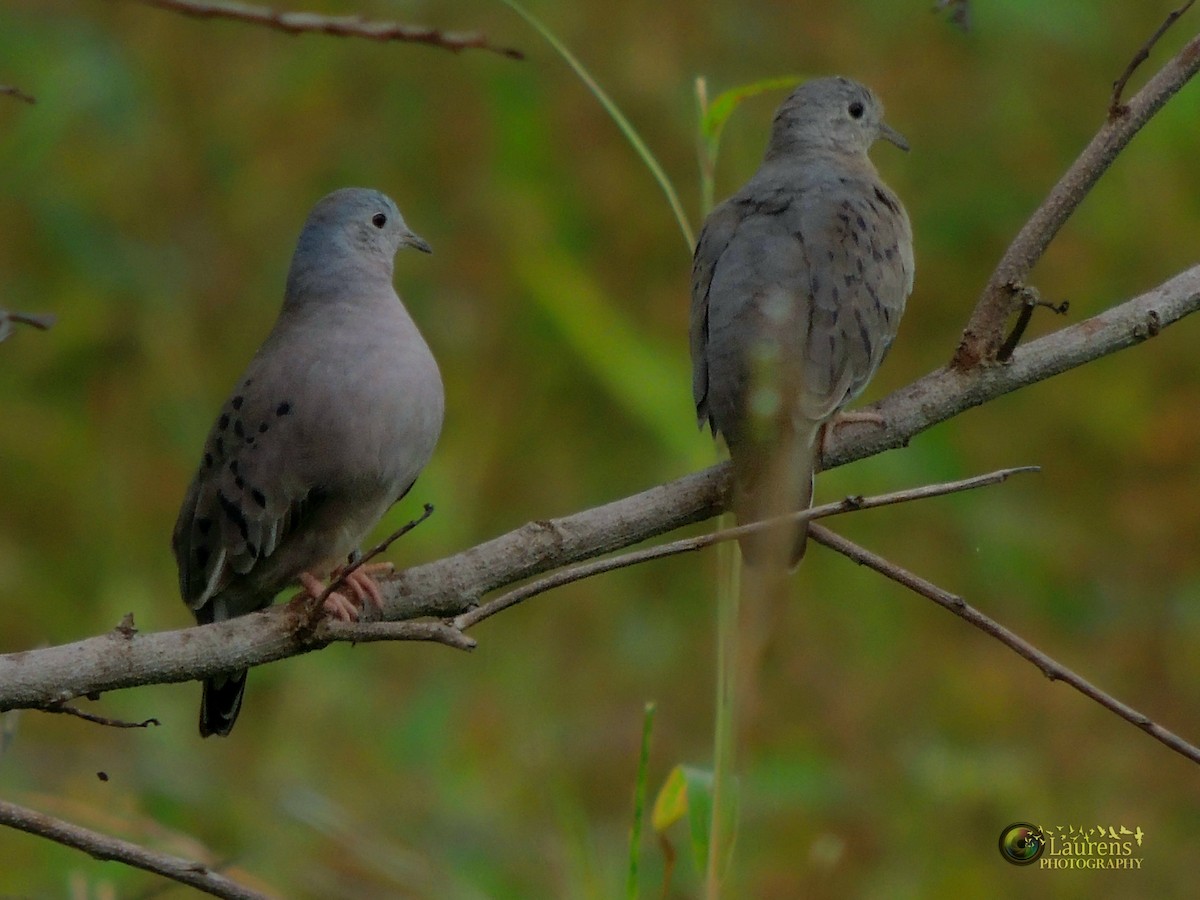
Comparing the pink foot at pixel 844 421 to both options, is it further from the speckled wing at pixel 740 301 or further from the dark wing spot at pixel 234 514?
the dark wing spot at pixel 234 514

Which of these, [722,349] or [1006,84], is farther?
[1006,84]

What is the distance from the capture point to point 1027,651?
2.32 m

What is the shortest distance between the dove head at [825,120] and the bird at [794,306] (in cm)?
9

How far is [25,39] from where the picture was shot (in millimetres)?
5645

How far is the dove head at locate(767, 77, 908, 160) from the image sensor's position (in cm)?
392

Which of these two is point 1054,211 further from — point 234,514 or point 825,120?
point 234,514

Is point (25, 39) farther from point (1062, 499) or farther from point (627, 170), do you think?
point (1062, 499)

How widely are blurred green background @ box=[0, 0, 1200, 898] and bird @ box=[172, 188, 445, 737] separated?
1.54m

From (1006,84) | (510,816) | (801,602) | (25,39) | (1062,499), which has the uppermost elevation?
(1006,84)

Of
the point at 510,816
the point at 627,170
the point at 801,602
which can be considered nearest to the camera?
the point at 510,816

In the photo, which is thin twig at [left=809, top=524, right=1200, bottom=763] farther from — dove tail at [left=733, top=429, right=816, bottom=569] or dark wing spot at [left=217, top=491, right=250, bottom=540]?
dark wing spot at [left=217, top=491, right=250, bottom=540]

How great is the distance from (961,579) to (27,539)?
123 inches

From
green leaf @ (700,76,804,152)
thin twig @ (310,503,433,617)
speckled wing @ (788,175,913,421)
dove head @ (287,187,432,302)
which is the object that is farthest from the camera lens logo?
dove head @ (287,187,432,302)

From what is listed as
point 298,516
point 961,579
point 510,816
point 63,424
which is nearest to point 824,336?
point 298,516
